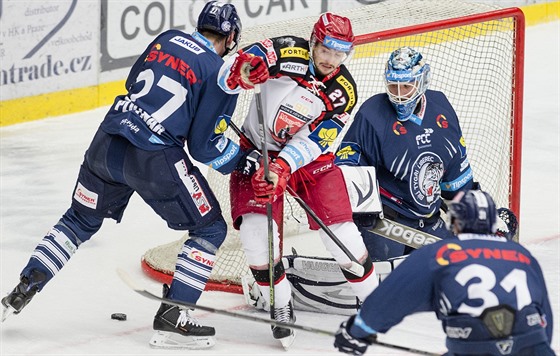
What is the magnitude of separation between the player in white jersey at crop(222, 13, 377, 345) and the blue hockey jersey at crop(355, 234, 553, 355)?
113cm

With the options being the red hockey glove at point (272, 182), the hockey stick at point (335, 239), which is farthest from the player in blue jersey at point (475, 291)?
the hockey stick at point (335, 239)

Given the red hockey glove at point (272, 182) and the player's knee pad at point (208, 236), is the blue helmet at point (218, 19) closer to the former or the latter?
the red hockey glove at point (272, 182)

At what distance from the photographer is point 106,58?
7484mm

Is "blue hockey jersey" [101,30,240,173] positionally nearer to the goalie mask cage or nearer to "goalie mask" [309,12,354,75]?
"goalie mask" [309,12,354,75]

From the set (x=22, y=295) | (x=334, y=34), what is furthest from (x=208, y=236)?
(x=334, y=34)

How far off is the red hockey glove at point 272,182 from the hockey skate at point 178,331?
0.45m

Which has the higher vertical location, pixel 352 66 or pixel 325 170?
pixel 325 170

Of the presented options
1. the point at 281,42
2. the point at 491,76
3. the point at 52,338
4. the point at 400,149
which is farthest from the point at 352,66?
the point at 52,338

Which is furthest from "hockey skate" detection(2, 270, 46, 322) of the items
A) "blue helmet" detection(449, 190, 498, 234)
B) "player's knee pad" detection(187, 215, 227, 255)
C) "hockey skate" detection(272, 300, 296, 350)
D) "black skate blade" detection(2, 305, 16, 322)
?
"blue helmet" detection(449, 190, 498, 234)

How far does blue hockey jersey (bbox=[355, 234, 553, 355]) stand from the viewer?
116 inches

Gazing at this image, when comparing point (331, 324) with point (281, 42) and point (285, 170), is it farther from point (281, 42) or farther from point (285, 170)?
point (281, 42)

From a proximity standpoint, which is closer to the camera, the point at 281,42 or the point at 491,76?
the point at 281,42

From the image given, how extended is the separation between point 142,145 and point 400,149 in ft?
3.38

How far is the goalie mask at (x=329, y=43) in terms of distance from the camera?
13.6 feet
